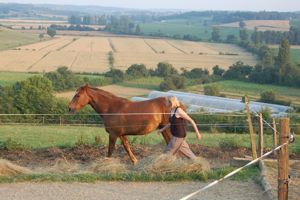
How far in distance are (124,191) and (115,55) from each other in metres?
61.0

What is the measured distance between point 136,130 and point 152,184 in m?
2.31

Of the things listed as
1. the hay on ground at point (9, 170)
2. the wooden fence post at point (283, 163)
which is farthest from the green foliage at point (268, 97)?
the wooden fence post at point (283, 163)

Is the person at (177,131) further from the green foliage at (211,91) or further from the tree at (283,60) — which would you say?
the tree at (283,60)

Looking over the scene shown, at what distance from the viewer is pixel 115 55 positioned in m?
70.0

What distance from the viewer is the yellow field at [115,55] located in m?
58.0

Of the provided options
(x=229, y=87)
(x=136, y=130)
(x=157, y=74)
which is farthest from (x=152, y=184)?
(x=157, y=74)

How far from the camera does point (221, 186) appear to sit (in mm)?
9953

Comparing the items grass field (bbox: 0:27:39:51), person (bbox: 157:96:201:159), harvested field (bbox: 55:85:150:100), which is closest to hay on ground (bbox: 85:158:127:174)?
person (bbox: 157:96:201:159)

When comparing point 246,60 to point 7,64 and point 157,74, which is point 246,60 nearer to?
point 157,74

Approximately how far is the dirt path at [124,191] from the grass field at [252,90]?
3112 cm

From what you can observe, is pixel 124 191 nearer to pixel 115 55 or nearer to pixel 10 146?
pixel 10 146

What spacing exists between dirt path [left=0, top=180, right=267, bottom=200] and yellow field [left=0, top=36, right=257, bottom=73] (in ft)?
145

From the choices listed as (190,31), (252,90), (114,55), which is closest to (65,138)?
(252,90)

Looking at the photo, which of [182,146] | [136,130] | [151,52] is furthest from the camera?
[151,52]
